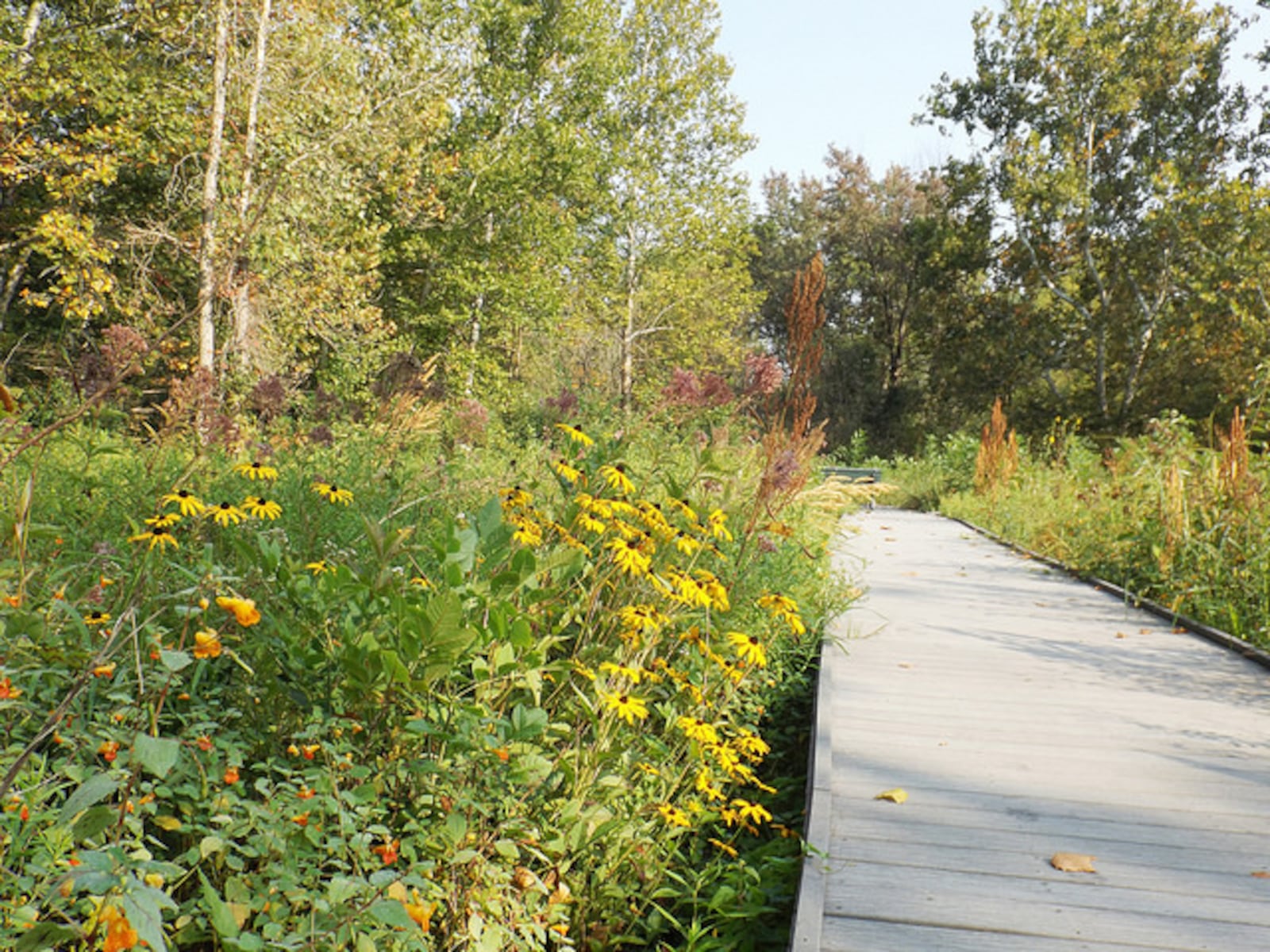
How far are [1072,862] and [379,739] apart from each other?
1.74 metres

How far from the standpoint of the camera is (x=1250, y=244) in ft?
56.0

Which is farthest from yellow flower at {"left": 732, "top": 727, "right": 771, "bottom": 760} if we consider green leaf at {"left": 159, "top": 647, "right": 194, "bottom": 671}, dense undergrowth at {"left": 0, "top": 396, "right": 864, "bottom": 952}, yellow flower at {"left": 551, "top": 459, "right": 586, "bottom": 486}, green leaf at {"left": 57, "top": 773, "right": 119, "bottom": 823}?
green leaf at {"left": 57, "top": 773, "right": 119, "bottom": 823}

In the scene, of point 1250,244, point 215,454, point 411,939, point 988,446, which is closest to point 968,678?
point 411,939

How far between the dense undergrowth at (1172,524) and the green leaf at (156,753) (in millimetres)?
5142

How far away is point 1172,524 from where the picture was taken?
5.64 metres

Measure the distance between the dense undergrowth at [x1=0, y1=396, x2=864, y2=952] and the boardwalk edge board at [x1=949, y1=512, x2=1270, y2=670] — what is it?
9.11 ft

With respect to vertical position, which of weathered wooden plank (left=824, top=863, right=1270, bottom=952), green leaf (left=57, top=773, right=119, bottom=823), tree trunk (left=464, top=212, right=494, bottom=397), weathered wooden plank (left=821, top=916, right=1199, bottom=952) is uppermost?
tree trunk (left=464, top=212, right=494, bottom=397)

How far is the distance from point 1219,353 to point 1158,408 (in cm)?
163

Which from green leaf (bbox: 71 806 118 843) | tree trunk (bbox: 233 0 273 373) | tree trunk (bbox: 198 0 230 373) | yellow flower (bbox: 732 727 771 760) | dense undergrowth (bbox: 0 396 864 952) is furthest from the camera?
tree trunk (bbox: 233 0 273 373)

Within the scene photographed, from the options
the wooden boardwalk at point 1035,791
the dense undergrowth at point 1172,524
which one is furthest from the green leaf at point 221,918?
the dense undergrowth at point 1172,524

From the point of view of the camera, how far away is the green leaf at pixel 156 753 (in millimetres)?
1086

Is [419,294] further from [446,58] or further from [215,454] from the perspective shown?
[215,454]

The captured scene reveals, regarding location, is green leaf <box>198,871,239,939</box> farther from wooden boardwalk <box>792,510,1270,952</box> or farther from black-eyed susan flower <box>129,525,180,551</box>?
wooden boardwalk <box>792,510,1270,952</box>

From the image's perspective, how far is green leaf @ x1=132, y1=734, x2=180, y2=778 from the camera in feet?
3.56
